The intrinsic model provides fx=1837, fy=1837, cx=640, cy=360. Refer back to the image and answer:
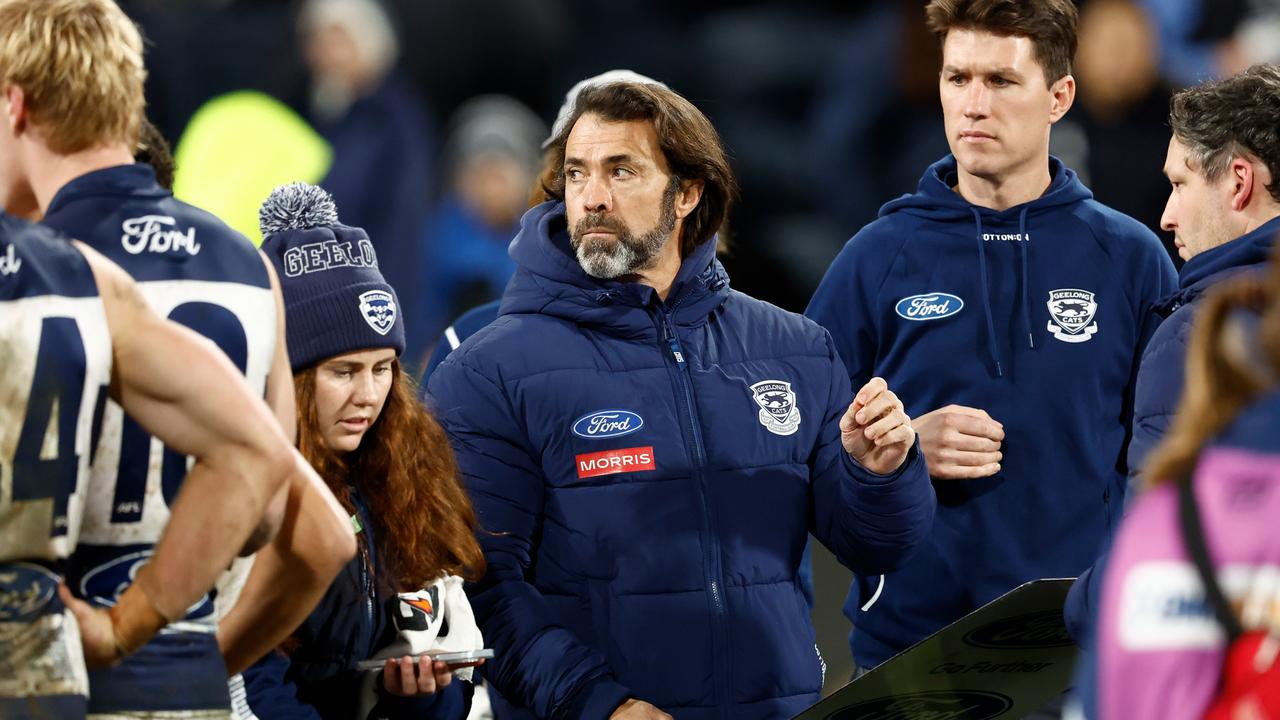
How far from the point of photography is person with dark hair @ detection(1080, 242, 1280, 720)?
188 centimetres

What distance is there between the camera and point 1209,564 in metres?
1.90

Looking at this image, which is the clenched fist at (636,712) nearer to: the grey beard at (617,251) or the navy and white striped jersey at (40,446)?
the grey beard at (617,251)

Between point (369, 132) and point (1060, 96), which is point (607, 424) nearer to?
point (1060, 96)

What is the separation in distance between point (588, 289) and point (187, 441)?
1292 mm

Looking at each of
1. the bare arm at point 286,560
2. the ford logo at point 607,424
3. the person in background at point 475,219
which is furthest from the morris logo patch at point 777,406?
the person in background at point 475,219

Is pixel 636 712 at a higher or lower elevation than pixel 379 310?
lower

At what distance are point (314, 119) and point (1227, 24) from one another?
414cm

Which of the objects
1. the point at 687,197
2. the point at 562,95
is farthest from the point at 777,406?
the point at 562,95

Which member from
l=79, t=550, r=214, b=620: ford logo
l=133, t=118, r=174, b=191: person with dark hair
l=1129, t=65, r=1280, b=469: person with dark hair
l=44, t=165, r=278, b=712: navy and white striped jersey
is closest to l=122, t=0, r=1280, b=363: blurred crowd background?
l=1129, t=65, r=1280, b=469: person with dark hair

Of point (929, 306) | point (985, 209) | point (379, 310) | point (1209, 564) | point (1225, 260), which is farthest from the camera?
point (985, 209)

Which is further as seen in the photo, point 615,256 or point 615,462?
point 615,256

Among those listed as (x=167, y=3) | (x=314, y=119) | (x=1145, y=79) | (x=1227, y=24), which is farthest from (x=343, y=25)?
(x=1227, y=24)

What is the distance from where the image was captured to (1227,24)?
832 centimetres

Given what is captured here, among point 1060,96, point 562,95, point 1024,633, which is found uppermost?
point 1060,96
